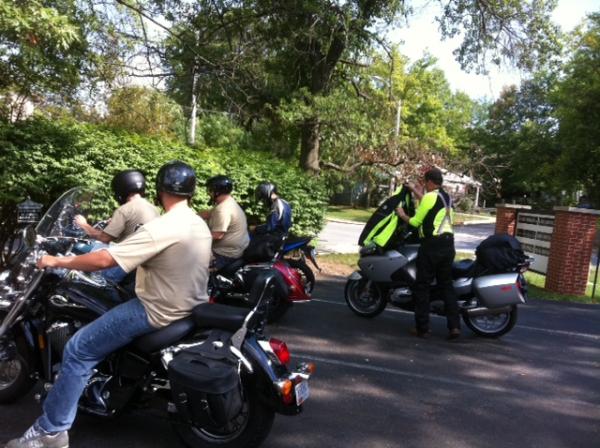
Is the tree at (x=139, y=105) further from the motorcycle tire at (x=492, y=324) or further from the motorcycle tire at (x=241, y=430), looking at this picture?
the motorcycle tire at (x=241, y=430)

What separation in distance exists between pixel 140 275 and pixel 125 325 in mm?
302

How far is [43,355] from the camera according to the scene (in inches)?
143

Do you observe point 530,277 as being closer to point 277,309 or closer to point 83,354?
point 277,309

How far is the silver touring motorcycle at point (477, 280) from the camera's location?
21.1 ft

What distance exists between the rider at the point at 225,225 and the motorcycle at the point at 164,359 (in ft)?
8.61

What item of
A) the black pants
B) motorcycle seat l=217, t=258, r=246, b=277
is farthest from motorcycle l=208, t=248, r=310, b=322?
the black pants

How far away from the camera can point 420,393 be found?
4.86m

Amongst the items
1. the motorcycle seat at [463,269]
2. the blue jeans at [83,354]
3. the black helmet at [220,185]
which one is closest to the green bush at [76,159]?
the black helmet at [220,185]

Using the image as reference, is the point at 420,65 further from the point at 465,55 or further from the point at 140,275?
the point at 140,275

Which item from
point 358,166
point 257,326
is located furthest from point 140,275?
point 358,166

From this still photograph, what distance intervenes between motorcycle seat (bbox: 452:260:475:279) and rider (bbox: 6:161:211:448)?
430cm

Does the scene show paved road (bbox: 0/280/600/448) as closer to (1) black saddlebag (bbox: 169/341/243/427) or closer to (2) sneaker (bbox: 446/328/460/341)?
(2) sneaker (bbox: 446/328/460/341)

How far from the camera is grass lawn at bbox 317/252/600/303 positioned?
10156 mm

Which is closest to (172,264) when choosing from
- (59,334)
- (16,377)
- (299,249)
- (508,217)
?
(59,334)
